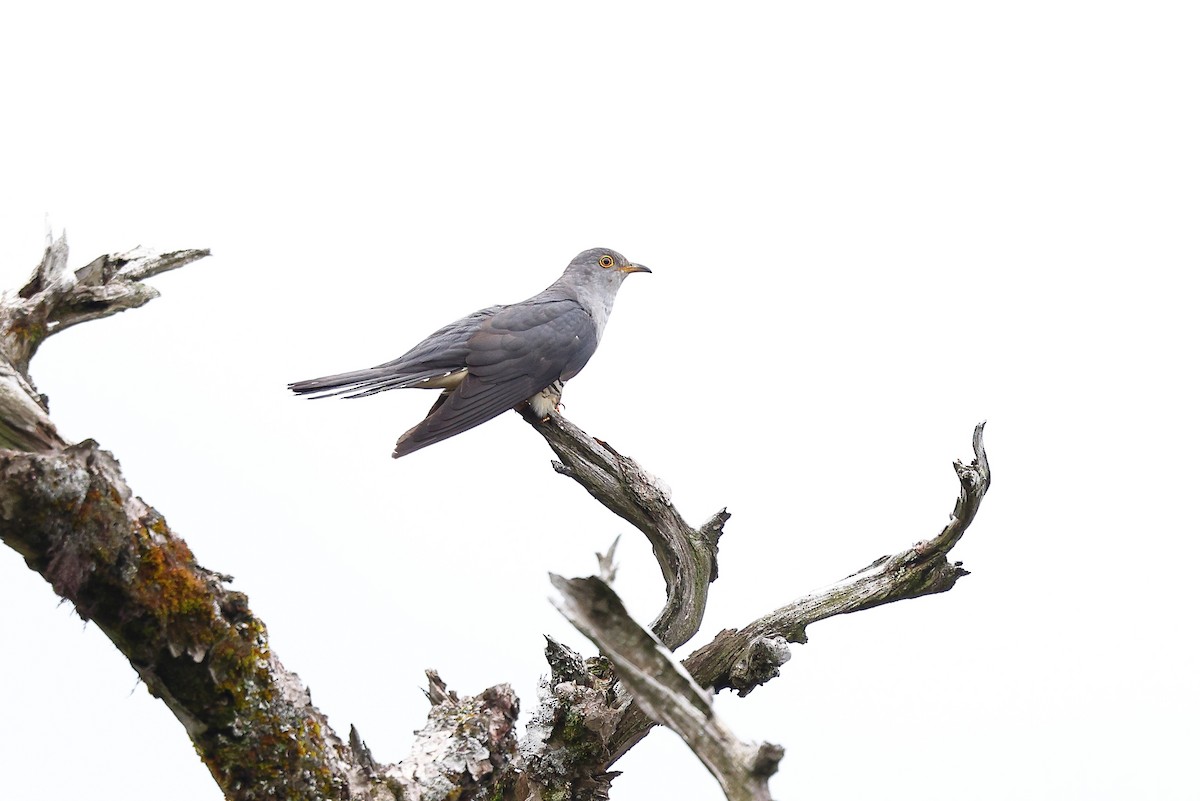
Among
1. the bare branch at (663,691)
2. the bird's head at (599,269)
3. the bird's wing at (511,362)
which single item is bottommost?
the bare branch at (663,691)

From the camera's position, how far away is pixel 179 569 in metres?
2.88

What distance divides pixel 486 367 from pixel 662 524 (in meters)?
1.27

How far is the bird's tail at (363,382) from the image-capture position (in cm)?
477

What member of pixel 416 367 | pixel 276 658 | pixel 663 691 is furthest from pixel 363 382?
pixel 663 691

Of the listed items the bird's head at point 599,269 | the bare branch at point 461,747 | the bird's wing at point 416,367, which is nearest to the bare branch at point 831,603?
the bare branch at point 461,747

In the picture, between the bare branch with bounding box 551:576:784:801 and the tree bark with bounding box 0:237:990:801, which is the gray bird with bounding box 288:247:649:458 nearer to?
the tree bark with bounding box 0:237:990:801

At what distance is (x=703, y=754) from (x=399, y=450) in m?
2.69

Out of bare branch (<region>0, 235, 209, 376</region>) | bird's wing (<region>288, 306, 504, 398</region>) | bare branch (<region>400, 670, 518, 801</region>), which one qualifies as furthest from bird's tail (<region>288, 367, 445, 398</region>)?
bare branch (<region>400, 670, 518, 801</region>)

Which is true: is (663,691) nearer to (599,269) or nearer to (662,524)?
(662,524)

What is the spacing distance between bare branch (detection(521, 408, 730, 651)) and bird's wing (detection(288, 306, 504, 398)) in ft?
2.72

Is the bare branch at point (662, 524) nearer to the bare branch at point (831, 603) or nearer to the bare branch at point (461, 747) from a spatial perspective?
the bare branch at point (831, 603)

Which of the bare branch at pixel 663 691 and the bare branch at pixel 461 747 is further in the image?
the bare branch at pixel 461 747

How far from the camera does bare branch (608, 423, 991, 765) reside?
425cm

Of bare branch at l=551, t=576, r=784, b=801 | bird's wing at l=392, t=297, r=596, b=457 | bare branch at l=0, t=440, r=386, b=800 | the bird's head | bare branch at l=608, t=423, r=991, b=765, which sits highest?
the bird's head
